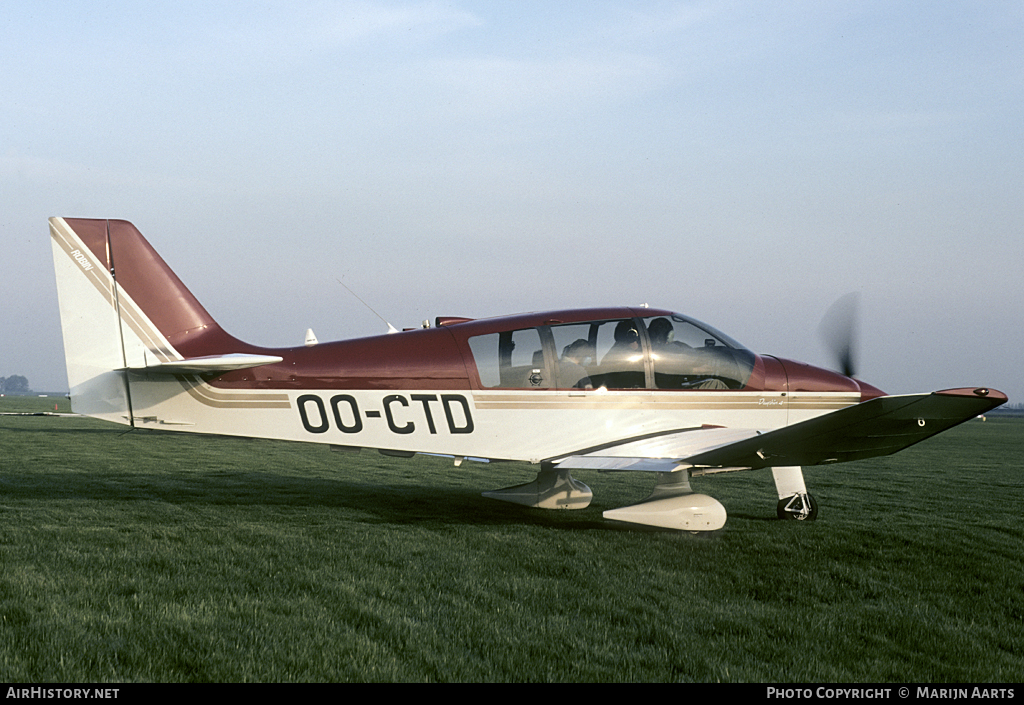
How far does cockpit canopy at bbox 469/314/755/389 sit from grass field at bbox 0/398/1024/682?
5.31ft

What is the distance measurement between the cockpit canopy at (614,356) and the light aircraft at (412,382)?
16 mm

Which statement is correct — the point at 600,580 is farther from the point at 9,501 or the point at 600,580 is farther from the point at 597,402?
the point at 9,501

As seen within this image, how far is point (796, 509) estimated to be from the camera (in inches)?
353

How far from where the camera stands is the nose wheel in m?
8.98

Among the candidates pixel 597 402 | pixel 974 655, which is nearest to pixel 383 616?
pixel 974 655

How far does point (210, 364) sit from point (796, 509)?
670cm

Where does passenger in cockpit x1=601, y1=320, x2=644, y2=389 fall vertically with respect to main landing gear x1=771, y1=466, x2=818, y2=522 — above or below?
above

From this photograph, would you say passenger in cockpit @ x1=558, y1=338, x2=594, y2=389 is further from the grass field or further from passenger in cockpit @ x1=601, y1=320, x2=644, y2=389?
the grass field

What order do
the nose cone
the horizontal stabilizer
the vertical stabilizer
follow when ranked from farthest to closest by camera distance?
1. the nose cone
2. the vertical stabilizer
3. the horizontal stabilizer

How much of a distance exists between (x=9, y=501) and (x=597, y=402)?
7.36 metres

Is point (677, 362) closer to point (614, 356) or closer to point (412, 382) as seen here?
point (614, 356)

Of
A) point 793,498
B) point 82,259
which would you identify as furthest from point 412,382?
Result: point 793,498

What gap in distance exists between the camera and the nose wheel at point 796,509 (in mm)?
8977

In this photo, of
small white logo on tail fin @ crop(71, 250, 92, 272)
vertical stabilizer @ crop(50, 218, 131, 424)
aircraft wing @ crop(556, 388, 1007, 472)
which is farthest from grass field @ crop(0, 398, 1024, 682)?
small white logo on tail fin @ crop(71, 250, 92, 272)
